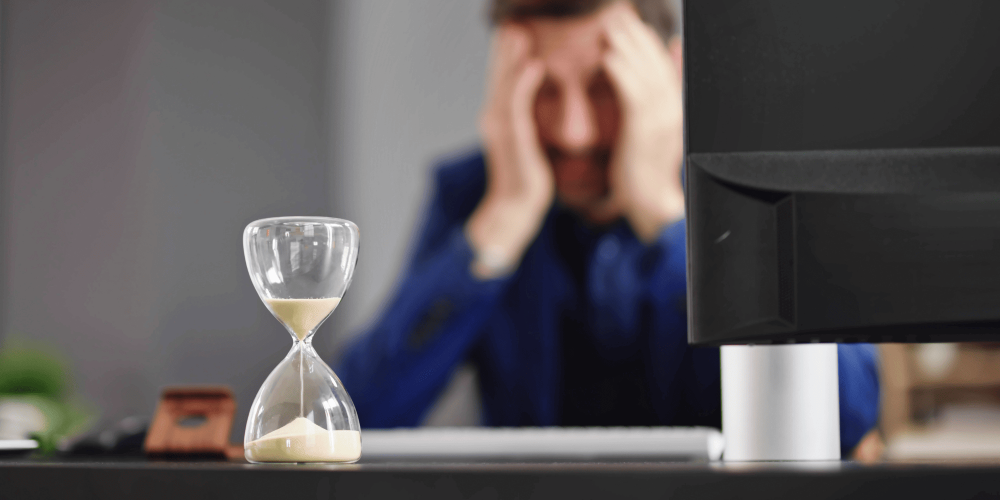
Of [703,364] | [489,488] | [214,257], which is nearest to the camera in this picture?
[489,488]

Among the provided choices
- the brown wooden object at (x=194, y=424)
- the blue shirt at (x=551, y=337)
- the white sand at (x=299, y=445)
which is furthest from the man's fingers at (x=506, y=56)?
the white sand at (x=299, y=445)

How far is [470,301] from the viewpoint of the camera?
56.6 inches

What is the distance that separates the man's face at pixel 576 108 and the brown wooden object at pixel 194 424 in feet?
3.28

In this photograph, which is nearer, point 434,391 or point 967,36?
point 967,36

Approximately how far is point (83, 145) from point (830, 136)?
1559mm

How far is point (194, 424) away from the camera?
0.52m

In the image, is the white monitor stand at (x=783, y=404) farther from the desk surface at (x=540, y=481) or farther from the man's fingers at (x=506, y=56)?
the man's fingers at (x=506, y=56)

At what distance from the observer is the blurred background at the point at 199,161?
148cm

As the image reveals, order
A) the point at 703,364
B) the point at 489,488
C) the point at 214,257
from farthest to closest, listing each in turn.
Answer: the point at 214,257, the point at 703,364, the point at 489,488

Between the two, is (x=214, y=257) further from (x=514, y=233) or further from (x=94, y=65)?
(x=514, y=233)

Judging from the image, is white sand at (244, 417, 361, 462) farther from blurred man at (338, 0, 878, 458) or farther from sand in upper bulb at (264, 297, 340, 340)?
blurred man at (338, 0, 878, 458)

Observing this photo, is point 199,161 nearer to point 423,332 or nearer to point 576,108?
point 423,332

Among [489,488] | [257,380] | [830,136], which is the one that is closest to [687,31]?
[830,136]

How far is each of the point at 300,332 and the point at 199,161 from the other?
1.24 meters
